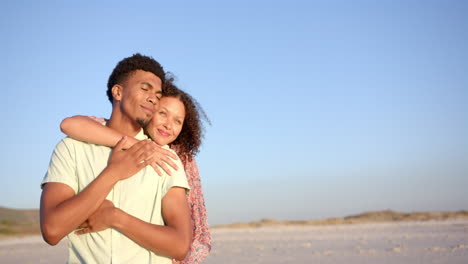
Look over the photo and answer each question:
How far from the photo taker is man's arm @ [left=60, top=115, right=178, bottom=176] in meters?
2.97

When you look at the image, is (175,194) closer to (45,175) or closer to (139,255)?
(139,255)

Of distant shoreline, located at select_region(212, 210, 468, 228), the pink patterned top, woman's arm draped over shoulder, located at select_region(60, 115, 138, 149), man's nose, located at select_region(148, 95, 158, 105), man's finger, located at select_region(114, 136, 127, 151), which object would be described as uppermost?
man's nose, located at select_region(148, 95, 158, 105)

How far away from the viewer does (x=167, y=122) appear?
4137mm

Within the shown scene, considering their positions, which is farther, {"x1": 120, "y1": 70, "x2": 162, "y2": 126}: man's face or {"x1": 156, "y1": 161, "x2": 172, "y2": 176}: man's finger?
{"x1": 120, "y1": 70, "x2": 162, "y2": 126}: man's face

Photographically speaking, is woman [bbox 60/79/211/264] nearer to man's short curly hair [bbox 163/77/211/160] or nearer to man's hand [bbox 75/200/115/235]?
man's short curly hair [bbox 163/77/211/160]

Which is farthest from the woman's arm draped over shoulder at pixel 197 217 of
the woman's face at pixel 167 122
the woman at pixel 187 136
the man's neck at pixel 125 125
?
the man's neck at pixel 125 125

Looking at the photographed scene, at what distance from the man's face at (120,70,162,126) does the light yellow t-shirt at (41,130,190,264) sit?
15.0 inches

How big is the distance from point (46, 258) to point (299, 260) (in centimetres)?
614

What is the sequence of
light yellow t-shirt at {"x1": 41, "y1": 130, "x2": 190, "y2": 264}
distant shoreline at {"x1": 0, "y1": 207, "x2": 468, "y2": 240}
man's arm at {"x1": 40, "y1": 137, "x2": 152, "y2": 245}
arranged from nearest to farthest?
man's arm at {"x1": 40, "y1": 137, "x2": 152, "y2": 245}
light yellow t-shirt at {"x1": 41, "y1": 130, "x2": 190, "y2": 264}
distant shoreline at {"x1": 0, "y1": 207, "x2": 468, "y2": 240}

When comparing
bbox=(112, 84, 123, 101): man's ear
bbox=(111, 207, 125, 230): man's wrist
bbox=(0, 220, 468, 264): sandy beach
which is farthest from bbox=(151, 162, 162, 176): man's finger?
bbox=(0, 220, 468, 264): sandy beach

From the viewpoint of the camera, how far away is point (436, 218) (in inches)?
820

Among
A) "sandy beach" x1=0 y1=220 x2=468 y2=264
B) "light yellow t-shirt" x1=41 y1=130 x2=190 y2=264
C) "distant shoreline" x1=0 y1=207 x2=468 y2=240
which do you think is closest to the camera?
"light yellow t-shirt" x1=41 y1=130 x2=190 y2=264

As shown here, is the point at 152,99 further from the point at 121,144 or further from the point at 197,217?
the point at 197,217

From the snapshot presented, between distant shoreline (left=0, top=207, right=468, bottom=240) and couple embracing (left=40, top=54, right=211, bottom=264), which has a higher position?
couple embracing (left=40, top=54, right=211, bottom=264)
